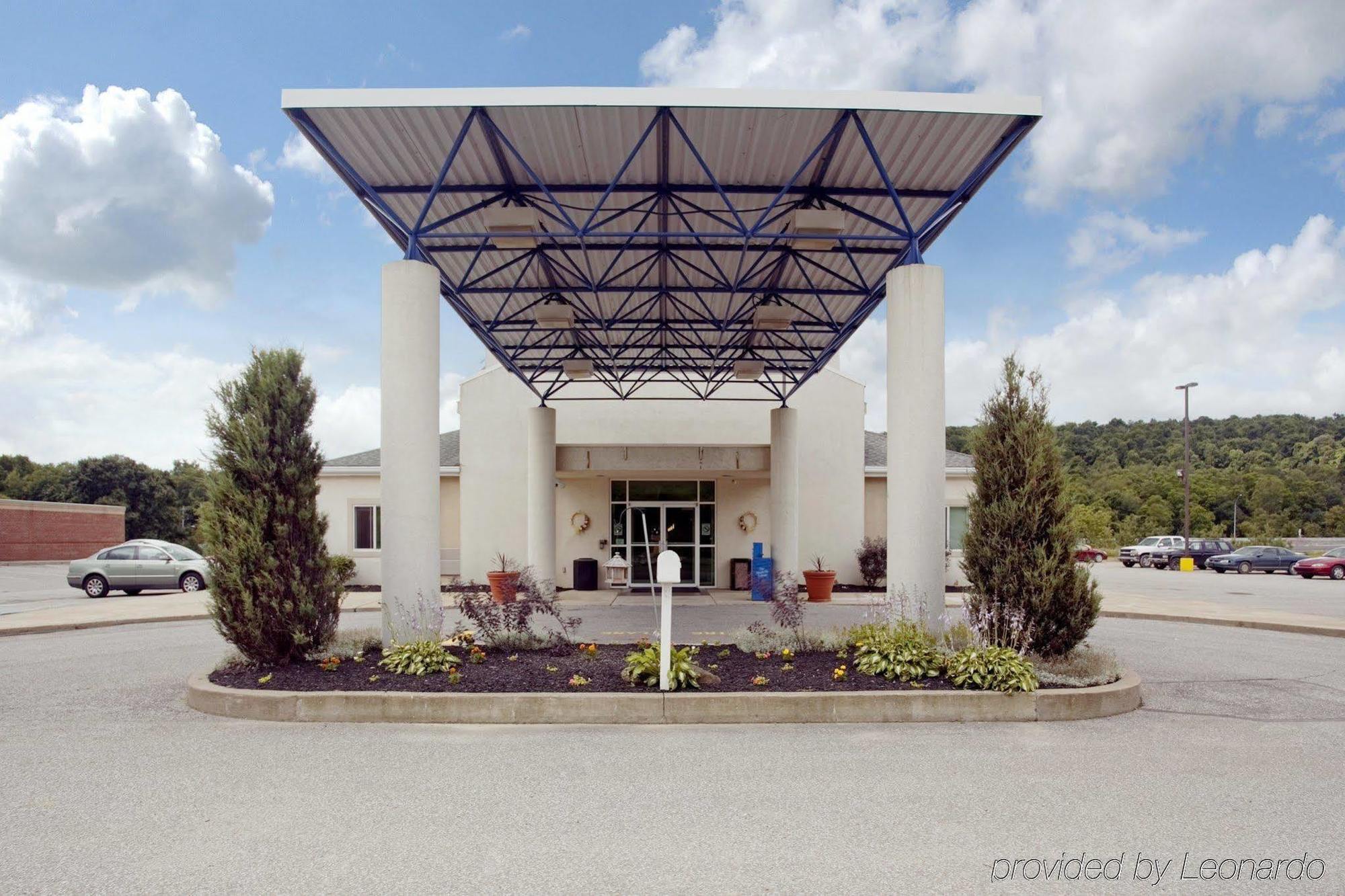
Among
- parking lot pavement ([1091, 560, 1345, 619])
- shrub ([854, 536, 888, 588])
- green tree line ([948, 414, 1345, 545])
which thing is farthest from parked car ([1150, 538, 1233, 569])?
shrub ([854, 536, 888, 588])

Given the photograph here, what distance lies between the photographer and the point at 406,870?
15.1ft

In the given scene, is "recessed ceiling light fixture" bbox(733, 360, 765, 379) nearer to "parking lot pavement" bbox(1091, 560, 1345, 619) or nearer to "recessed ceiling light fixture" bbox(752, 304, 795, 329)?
"recessed ceiling light fixture" bbox(752, 304, 795, 329)

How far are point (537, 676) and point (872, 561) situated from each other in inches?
643

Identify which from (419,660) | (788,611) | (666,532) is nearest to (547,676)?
(419,660)

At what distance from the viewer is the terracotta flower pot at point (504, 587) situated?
11289 mm

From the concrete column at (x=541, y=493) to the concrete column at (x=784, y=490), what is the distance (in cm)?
570

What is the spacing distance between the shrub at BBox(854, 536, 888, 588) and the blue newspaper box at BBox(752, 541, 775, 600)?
9.59ft

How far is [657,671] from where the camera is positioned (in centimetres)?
860

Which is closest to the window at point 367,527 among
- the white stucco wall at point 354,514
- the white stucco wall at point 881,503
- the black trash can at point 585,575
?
the white stucco wall at point 354,514

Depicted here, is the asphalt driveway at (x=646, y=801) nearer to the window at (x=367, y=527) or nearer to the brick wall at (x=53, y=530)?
the window at (x=367, y=527)

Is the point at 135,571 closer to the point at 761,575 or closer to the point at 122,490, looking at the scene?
the point at 761,575

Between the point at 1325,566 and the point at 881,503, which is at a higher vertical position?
the point at 881,503

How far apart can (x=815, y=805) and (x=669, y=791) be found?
991 millimetres

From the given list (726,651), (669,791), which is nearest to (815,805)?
(669,791)
